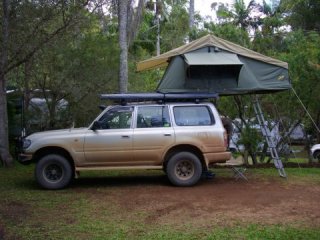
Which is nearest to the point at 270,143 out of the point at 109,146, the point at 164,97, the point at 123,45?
the point at 164,97

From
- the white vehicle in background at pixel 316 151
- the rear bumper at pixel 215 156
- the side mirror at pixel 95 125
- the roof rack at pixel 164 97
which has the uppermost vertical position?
the roof rack at pixel 164 97

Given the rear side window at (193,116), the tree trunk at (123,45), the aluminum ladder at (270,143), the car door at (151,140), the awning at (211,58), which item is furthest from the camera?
the tree trunk at (123,45)

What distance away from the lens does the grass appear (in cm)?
657

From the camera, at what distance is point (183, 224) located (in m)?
7.18

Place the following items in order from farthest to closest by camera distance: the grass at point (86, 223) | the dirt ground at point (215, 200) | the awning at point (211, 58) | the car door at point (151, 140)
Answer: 1. the awning at point (211, 58)
2. the car door at point (151, 140)
3. the dirt ground at point (215, 200)
4. the grass at point (86, 223)

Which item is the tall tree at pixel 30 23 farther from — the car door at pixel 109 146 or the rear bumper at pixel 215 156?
the rear bumper at pixel 215 156

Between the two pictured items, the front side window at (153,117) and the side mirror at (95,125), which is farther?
the front side window at (153,117)

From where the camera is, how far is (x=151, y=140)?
1020cm

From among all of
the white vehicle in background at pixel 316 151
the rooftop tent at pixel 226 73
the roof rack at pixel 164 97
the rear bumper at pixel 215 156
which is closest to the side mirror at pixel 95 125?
the roof rack at pixel 164 97

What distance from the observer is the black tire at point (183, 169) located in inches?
404

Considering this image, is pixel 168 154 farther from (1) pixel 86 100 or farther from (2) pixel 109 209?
(1) pixel 86 100

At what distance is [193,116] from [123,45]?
17.0ft

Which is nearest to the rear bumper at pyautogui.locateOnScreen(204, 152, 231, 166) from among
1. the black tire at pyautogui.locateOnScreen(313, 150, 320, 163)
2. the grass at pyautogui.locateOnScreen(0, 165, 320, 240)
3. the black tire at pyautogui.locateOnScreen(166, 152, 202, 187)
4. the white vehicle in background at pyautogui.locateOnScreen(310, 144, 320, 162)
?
the black tire at pyautogui.locateOnScreen(166, 152, 202, 187)

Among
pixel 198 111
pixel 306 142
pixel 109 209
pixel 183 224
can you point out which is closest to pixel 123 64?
pixel 198 111
